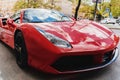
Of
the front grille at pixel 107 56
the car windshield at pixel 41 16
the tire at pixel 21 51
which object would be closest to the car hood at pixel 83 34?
the front grille at pixel 107 56

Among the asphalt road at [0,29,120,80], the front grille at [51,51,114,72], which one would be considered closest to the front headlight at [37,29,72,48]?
the front grille at [51,51,114,72]

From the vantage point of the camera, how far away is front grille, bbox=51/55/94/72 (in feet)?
9.36

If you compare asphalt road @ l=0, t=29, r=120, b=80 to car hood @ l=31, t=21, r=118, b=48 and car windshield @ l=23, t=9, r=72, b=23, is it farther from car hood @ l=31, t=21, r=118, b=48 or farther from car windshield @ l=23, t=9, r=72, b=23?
car windshield @ l=23, t=9, r=72, b=23

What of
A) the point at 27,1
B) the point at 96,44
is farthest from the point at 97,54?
the point at 27,1

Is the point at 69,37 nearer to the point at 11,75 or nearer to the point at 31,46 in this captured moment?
the point at 31,46

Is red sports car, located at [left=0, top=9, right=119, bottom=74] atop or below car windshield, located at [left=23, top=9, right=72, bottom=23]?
below

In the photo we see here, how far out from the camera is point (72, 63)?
2.90 metres

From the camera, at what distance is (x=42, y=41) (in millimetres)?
2887

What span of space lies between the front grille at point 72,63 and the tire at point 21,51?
2.01ft

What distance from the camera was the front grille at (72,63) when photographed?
285cm

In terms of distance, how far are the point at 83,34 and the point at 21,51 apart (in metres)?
0.99

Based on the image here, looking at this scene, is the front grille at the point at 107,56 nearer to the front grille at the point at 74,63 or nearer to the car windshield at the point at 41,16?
the front grille at the point at 74,63

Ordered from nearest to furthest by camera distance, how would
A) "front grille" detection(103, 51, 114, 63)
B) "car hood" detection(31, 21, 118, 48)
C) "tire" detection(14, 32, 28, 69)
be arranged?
"car hood" detection(31, 21, 118, 48) < "front grille" detection(103, 51, 114, 63) < "tire" detection(14, 32, 28, 69)

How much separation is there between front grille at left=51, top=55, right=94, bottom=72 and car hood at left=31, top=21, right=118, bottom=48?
0.18 meters
